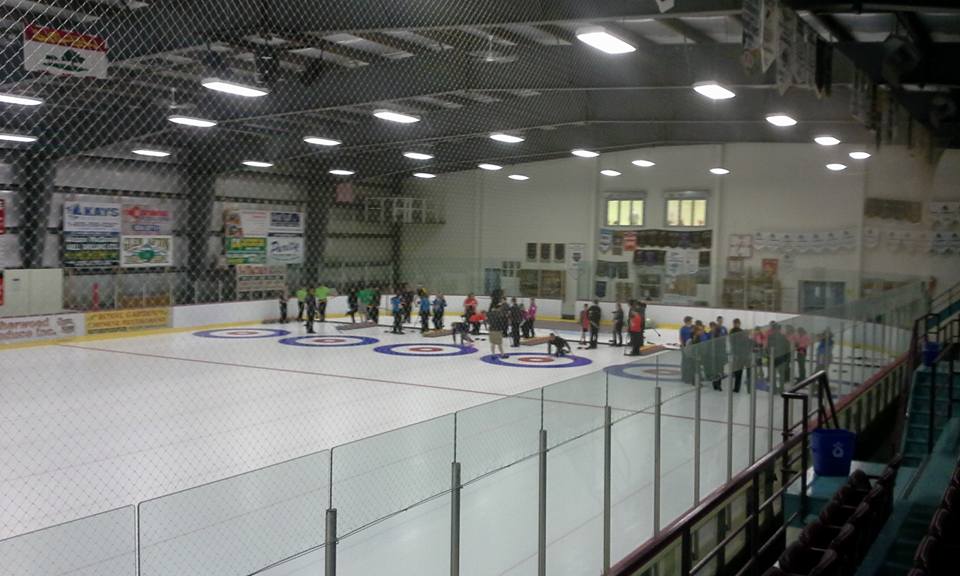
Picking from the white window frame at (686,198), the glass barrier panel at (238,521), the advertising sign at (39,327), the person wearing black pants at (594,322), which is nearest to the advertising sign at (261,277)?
the advertising sign at (39,327)

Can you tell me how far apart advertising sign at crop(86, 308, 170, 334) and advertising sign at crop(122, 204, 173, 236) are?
4.79ft

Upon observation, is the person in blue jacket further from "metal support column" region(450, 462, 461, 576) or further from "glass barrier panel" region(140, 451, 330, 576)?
"glass barrier panel" region(140, 451, 330, 576)

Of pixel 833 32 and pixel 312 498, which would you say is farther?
pixel 833 32

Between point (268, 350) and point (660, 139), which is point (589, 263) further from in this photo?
point (268, 350)

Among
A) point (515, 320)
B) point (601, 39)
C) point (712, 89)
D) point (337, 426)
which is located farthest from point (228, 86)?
point (515, 320)

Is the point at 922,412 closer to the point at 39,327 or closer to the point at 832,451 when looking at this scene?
the point at 832,451

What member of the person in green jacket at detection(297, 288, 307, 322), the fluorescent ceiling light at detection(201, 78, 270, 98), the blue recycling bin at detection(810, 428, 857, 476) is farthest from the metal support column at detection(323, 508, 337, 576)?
the person in green jacket at detection(297, 288, 307, 322)

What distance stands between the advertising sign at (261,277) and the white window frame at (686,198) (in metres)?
9.16

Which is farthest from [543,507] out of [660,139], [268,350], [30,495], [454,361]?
[660,139]

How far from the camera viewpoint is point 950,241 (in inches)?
557

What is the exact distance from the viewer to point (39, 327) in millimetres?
13695

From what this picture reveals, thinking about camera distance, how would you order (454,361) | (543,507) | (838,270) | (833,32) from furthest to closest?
(838,270)
(454,361)
(833,32)
(543,507)

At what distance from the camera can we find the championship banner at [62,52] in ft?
15.2

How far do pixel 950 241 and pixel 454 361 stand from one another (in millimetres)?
8809
